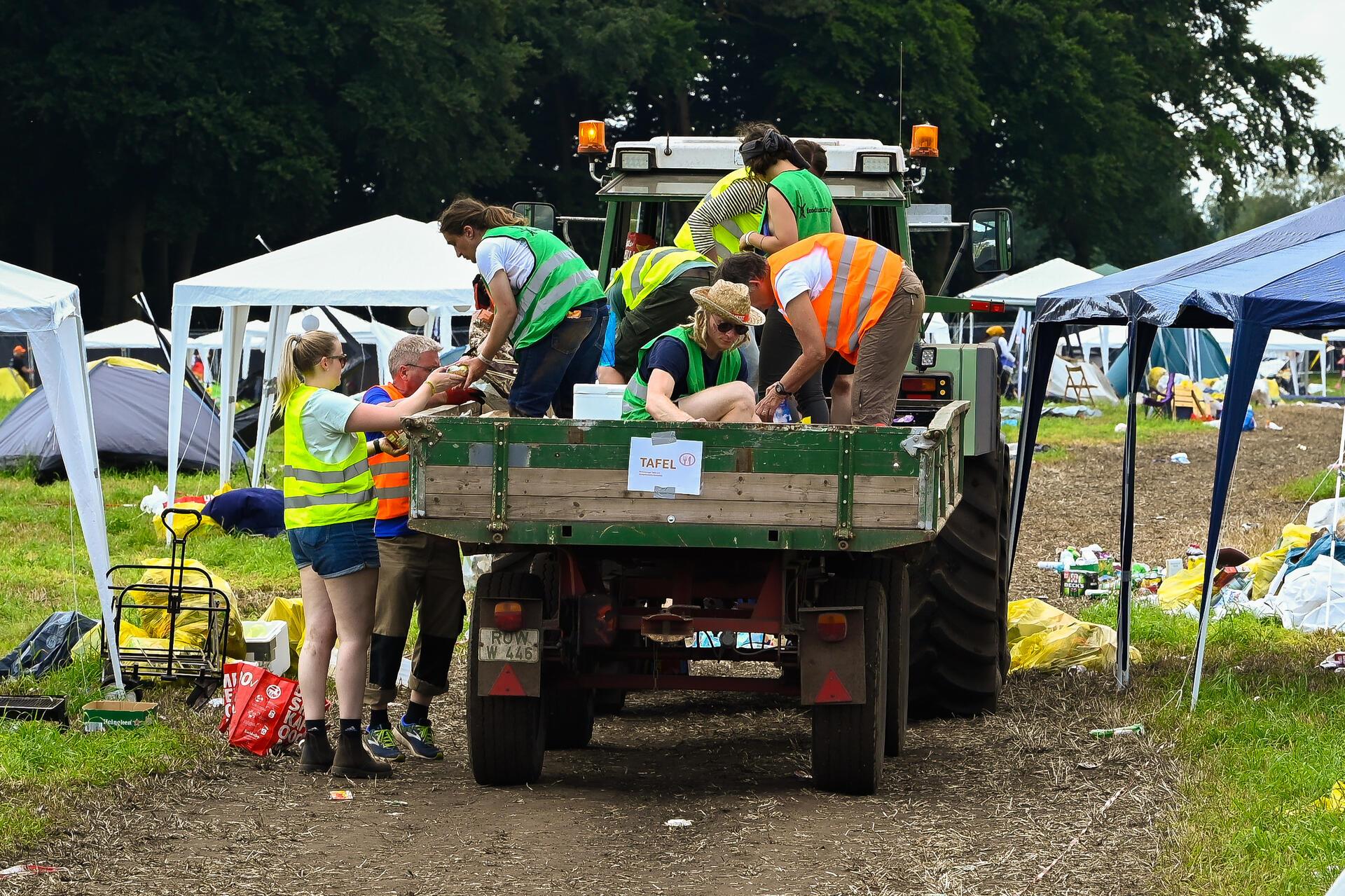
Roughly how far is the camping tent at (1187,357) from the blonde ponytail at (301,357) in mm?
35332

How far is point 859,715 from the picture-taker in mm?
6426

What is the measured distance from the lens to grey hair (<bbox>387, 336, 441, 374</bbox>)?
24.7 ft

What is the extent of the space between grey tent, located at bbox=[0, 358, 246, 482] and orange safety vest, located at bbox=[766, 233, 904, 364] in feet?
42.4

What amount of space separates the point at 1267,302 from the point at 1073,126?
128 ft

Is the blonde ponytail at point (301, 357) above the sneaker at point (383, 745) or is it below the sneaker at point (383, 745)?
above

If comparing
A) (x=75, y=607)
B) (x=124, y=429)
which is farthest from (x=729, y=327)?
(x=124, y=429)

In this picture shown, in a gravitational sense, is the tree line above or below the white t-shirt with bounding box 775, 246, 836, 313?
above

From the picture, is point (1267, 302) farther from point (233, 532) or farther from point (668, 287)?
point (233, 532)

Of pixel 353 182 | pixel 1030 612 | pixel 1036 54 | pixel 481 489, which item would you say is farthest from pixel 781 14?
pixel 481 489

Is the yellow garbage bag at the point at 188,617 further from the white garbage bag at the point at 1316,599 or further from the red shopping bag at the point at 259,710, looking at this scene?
the white garbage bag at the point at 1316,599

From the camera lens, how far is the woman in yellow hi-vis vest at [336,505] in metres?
6.79

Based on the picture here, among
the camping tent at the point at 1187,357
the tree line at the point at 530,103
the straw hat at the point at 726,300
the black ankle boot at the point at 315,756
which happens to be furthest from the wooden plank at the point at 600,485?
the camping tent at the point at 1187,357

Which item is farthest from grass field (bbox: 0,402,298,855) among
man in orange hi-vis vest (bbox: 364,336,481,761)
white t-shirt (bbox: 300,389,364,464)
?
white t-shirt (bbox: 300,389,364,464)

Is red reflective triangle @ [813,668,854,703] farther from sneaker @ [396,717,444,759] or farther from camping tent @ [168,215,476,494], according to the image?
camping tent @ [168,215,476,494]
